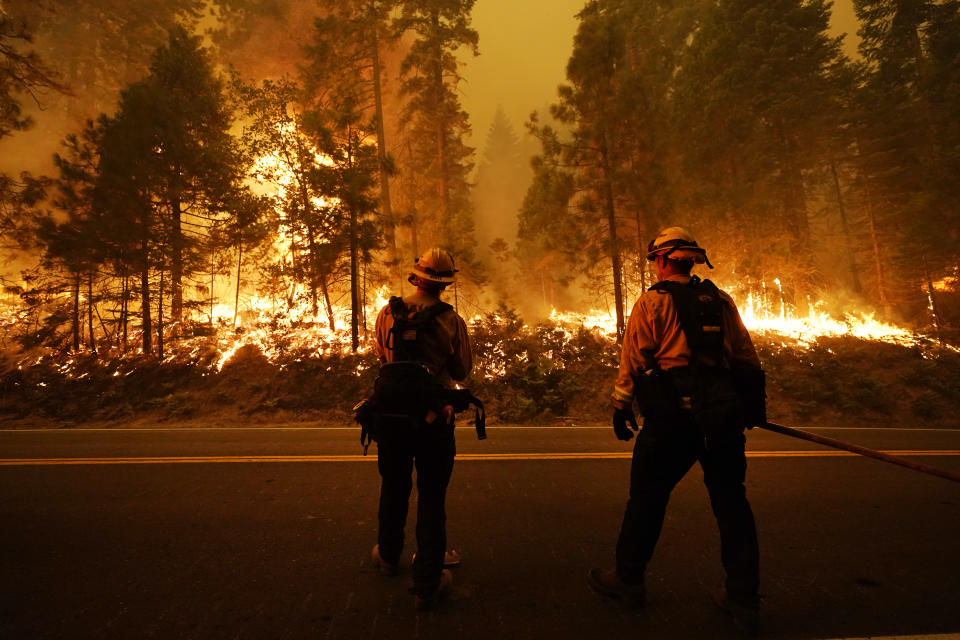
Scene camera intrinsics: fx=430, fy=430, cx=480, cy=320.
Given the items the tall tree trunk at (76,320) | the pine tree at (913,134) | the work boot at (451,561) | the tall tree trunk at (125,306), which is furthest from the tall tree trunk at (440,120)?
the pine tree at (913,134)

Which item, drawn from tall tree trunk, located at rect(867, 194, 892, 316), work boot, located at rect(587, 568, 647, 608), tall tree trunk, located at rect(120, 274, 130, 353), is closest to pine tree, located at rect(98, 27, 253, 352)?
tall tree trunk, located at rect(120, 274, 130, 353)

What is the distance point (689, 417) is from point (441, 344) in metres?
1.74

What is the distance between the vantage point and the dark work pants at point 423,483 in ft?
9.47

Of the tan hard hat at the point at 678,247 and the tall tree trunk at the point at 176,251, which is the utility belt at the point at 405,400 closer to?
the tan hard hat at the point at 678,247

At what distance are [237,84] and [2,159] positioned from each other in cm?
2948

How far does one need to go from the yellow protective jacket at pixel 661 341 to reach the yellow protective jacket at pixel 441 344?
115cm

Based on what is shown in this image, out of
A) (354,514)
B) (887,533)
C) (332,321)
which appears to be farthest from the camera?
(332,321)

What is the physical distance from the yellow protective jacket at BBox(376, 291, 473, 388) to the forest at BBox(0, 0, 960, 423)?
7.88 m

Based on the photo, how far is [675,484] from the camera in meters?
2.80

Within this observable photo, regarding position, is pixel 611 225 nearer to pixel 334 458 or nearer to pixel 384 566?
pixel 334 458

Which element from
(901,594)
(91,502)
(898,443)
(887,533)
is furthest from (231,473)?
(898,443)

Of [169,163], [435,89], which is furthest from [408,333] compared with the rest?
[435,89]

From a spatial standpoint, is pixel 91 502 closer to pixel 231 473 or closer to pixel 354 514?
pixel 231 473

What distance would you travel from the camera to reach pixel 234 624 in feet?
8.78
